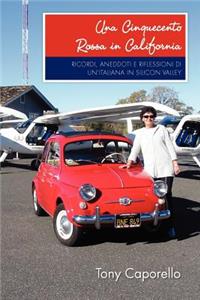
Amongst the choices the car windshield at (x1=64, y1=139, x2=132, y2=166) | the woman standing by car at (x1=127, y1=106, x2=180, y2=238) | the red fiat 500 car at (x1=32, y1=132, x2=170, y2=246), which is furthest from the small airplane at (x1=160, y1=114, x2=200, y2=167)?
the woman standing by car at (x1=127, y1=106, x2=180, y2=238)

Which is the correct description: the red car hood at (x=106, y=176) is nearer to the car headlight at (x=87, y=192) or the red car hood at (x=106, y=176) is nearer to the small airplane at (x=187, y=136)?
the car headlight at (x=87, y=192)

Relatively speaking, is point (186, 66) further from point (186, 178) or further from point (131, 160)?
point (131, 160)

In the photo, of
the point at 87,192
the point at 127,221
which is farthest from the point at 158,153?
the point at 87,192

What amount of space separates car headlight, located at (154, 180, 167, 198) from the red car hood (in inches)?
4.7

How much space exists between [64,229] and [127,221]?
0.94m

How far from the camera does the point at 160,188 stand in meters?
6.18

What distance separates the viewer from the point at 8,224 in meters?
7.48

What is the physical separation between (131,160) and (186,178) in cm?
850

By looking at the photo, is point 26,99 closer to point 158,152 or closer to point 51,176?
point 51,176

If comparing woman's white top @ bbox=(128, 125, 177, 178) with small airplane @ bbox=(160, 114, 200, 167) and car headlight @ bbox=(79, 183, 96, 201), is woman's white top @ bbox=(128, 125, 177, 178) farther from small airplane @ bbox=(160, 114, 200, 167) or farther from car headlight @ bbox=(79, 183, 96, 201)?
small airplane @ bbox=(160, 114, 200, 167)

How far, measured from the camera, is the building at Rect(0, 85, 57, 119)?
32000mm

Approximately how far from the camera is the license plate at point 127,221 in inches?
229

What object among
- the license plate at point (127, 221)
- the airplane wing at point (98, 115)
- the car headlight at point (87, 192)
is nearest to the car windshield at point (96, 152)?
the car headlight at point (87, 192)

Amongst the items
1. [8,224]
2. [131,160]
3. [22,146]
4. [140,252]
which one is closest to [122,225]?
[140,252]
